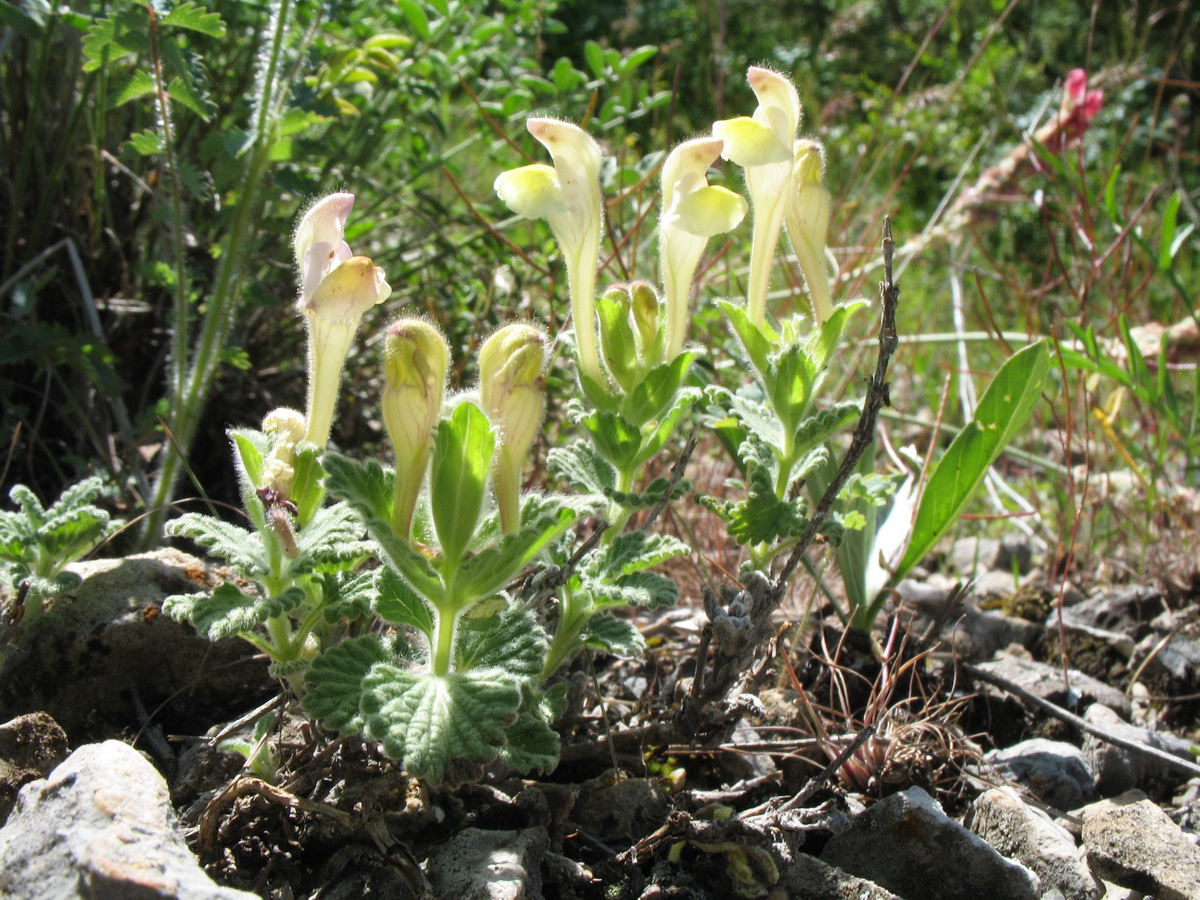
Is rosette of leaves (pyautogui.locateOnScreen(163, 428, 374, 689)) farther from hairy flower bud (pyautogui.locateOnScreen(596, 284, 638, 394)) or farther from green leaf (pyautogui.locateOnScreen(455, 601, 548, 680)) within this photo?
hairy flower bud (pyautogui.locateOnScreen(596, 284, 638, 394))

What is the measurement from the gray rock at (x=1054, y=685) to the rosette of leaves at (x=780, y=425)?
0.75 meters

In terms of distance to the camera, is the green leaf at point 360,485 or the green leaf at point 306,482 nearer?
the green leaf at point 360,485

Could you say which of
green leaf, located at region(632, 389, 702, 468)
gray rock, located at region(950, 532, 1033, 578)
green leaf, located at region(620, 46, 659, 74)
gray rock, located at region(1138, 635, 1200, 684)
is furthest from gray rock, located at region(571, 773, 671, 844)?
green leaf, located at region(620, 46, 659, 74)

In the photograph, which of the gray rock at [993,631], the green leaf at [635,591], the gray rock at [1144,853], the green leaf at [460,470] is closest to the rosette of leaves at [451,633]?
the green leaf at [460,470]

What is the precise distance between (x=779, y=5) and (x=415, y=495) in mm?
8841

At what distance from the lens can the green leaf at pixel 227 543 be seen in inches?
44.4

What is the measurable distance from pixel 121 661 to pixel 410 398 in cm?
78

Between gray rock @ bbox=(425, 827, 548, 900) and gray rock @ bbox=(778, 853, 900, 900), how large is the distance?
329 mm

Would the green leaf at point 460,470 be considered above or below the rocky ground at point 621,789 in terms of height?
above

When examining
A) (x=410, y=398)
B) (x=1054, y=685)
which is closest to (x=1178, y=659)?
(x=1054, y=685)

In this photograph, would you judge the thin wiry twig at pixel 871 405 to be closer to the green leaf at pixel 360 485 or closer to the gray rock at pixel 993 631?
the green leaf at pixel 360 485

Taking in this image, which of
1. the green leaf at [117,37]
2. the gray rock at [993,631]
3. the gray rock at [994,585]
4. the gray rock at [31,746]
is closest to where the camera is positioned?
the gray rock at [31,746]

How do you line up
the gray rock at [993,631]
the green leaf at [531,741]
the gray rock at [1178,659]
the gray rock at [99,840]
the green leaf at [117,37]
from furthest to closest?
the gray rock at [993,631] < the gray rock at [1178,659] < the green leaf at [117,37] < the green leaf at [531,741] < the gray rock at [99,840]

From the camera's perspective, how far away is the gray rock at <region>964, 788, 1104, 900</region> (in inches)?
52.5
